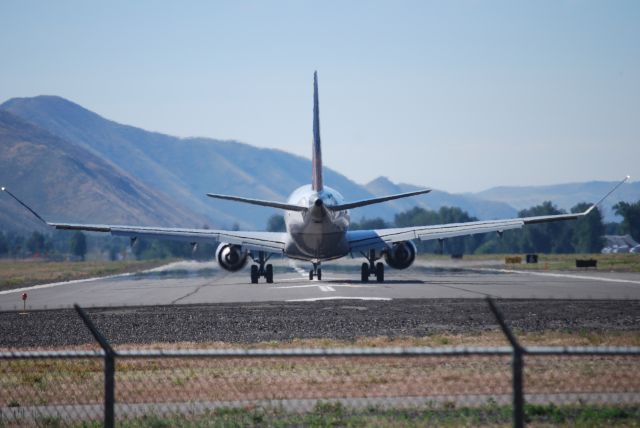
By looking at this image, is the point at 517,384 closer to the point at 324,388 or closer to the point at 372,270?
the point at 324,388

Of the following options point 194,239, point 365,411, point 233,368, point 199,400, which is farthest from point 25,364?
point 194,239

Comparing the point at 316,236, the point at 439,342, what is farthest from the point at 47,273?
the point at 439,342

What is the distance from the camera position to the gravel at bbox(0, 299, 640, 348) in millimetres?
27328

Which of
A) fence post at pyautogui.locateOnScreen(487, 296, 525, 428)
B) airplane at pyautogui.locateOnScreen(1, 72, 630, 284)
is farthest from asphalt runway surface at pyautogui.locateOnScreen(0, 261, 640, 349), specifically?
fence post at pyautogui.locateOnScreen(487, 296, 525, 428)

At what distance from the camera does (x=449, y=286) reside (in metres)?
51.7

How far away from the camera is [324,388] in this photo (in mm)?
17266

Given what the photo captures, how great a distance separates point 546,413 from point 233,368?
8.15m

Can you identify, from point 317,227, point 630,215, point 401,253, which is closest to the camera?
point 317,227

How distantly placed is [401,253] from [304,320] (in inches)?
1065

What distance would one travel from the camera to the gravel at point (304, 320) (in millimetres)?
27328

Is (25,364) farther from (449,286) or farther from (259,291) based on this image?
(449,286)

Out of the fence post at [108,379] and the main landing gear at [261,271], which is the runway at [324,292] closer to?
the main landing gear at [261,271]

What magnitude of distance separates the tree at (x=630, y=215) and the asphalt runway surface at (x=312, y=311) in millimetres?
126495

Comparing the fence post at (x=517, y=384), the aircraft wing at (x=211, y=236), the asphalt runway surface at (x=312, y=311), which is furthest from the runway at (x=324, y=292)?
the fence post at (x=517, y=384)
